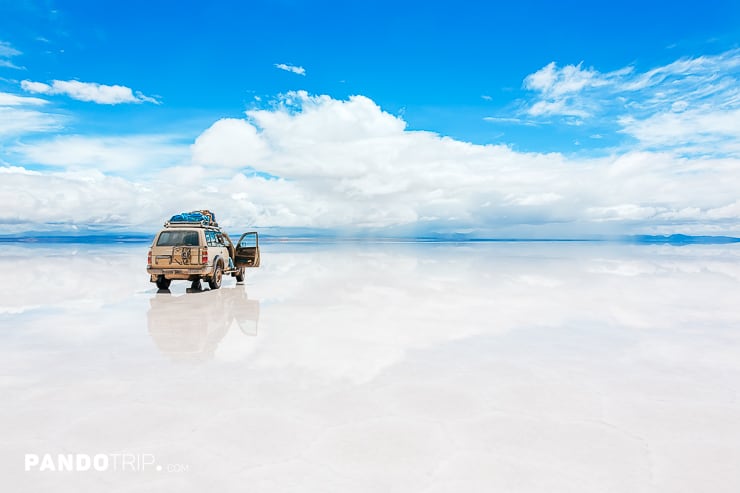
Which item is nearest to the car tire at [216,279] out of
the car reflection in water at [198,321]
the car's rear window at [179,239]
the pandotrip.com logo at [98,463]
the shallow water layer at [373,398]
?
the car reflection in water at [198,321]

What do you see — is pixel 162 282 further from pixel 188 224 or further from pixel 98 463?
pixel 98 463

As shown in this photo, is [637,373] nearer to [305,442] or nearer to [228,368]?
[305,442]

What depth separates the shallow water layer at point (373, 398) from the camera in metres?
4.21

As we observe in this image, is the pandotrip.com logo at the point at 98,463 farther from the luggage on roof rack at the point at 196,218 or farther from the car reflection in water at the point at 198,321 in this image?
the luggage on roof rack at the point at 196,218

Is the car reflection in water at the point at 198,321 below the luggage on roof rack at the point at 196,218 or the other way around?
below

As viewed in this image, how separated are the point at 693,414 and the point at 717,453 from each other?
1.09 m

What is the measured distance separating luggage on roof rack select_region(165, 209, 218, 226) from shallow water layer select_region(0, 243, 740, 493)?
5465mm

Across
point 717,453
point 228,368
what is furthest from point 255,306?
point 717,453

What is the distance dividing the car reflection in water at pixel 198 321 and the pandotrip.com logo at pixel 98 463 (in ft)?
10.7

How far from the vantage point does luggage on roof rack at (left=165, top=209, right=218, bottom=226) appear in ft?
57.9

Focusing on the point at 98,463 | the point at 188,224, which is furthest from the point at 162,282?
the point at 98,463

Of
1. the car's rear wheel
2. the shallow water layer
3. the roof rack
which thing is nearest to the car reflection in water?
the shallow water layer

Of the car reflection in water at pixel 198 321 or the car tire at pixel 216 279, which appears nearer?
the car reflection in water at pixel 198 321

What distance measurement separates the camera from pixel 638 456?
4527mm
